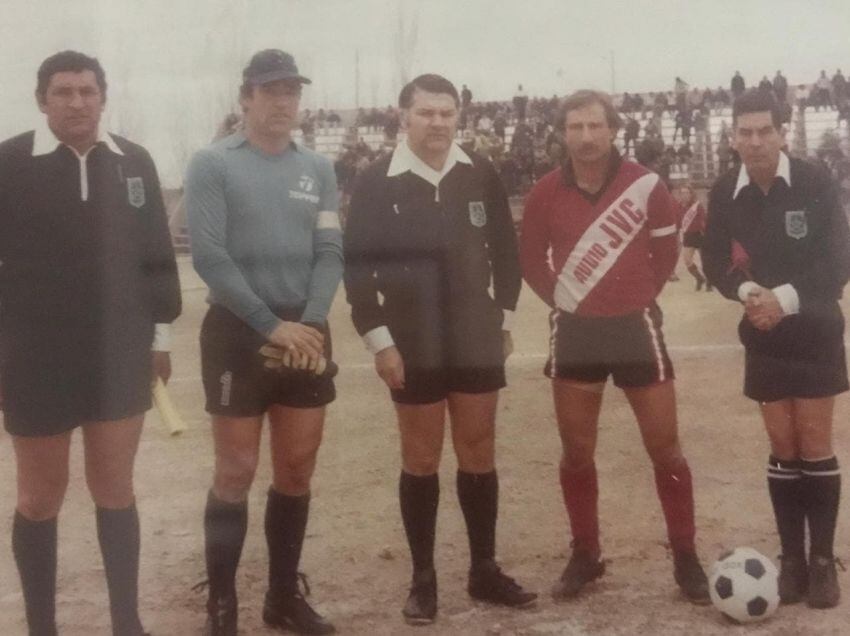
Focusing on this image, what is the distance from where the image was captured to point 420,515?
3.13 metres

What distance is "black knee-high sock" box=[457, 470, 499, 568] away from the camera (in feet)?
10.3

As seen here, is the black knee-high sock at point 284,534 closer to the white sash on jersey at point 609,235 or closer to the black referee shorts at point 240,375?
the black referee shorts at point 240,375

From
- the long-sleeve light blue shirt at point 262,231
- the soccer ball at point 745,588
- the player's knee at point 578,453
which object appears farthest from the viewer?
the player's knee at point 578,453

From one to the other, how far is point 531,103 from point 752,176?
56.8 ft

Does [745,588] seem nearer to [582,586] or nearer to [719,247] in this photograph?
[582,586]

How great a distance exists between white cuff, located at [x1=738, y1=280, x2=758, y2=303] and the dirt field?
0.96m

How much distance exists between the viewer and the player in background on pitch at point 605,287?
10.2ft

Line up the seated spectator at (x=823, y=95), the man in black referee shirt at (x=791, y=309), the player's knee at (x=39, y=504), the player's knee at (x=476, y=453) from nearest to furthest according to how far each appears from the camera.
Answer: the player's knee at (x=39, y=504), the man in black referee shirt at (x=791, y=309), the player's knee at (x=476, y=453), the seated spectator at (x=823, y=95)

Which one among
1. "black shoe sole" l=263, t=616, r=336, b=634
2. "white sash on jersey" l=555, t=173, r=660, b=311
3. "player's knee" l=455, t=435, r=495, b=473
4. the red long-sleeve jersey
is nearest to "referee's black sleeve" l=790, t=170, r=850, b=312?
the red long-sleeve jersey

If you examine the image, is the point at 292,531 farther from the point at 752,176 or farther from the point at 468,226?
the point at 752,176

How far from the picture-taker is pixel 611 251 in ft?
10.2

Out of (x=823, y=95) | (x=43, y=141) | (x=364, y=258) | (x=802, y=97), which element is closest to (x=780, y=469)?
(x=364, y=258)

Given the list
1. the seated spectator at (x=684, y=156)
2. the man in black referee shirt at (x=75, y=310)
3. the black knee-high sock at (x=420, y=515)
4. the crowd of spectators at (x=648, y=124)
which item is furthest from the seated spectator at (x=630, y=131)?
the man in black referee shirt at (x=75, y=310)

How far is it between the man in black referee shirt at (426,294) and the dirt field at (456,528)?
30 centimetres
